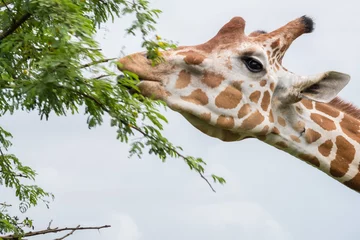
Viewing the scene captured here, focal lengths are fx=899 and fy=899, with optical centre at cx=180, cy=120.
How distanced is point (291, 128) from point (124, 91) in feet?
5.32

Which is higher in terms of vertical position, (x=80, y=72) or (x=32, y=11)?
(x=32, y=11)

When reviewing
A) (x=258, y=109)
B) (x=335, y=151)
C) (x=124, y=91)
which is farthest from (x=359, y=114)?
(x=124, y=91)

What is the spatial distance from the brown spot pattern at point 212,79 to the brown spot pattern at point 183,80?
0.14 m

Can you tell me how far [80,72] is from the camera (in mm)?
6391

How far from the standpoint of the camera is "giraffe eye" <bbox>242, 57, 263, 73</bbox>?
744cm

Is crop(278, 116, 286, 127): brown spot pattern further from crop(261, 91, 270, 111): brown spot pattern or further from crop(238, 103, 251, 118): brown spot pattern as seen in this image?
crop(238, 103, 251, 118): brown spot pattern

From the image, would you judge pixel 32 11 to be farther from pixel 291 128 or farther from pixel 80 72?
pixel 291 128

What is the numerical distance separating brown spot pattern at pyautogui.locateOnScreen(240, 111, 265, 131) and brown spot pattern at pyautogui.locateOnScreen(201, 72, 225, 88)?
383 mm

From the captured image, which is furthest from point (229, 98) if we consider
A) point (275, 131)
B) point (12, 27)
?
point (12, 27)

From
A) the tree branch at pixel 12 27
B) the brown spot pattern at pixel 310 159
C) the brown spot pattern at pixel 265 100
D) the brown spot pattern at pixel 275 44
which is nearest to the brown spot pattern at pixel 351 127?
the brown spot pattern at pixel 310 159

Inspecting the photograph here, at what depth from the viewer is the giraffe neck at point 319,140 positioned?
7512 mm

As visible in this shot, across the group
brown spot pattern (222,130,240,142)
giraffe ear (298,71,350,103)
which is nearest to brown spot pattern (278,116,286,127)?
giraffe ear (298,71,350,103)

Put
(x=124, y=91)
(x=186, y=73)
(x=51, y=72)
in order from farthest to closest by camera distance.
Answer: (x=186, y=73)
(x=124, y=91)
(x=51, y=72)

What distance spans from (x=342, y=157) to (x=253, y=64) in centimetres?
111
